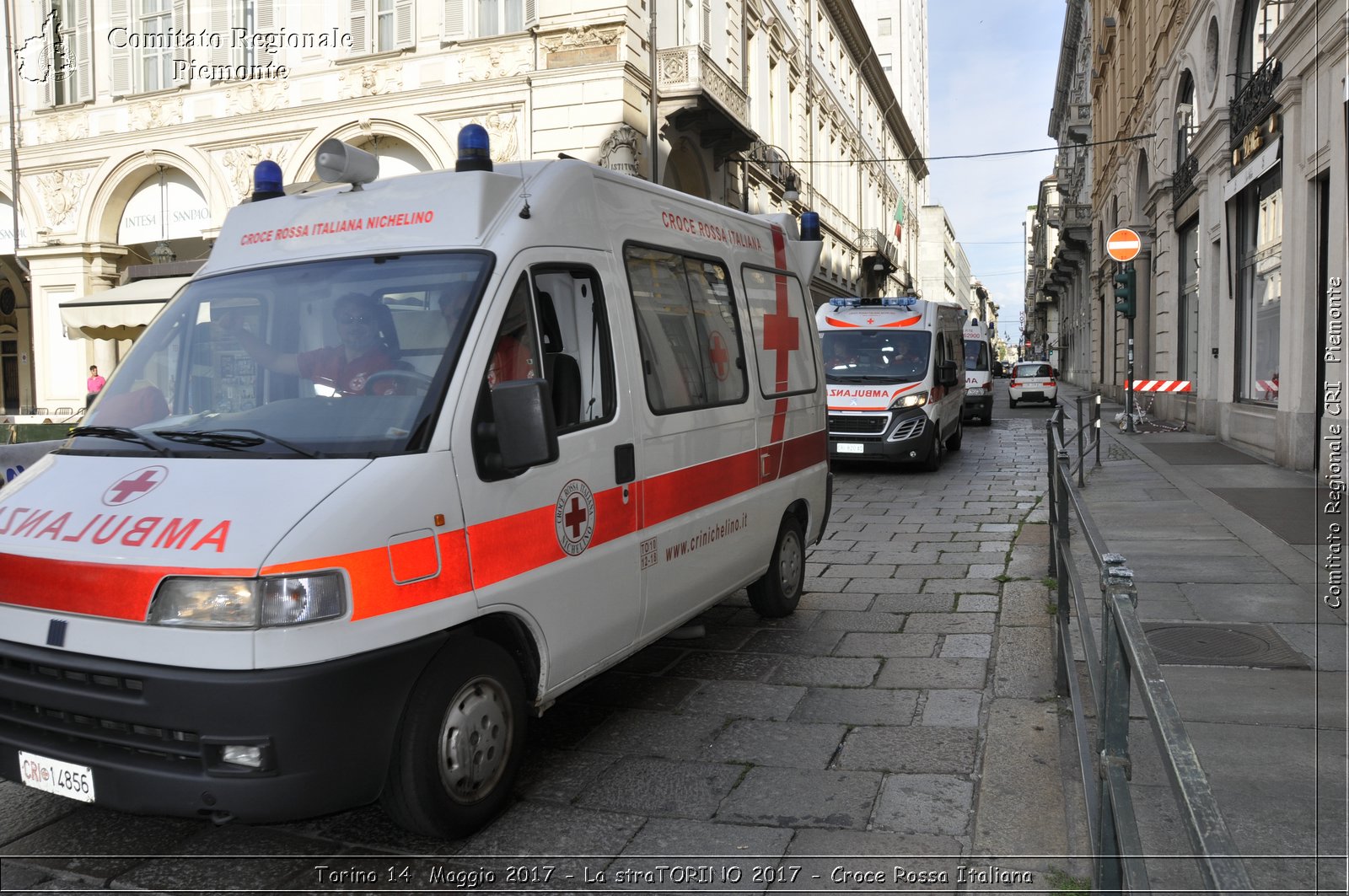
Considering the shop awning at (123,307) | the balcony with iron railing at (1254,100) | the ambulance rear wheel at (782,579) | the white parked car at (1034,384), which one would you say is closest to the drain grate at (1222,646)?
the ambulance rear wheel at (782,579)

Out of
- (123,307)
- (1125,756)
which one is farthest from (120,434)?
(123,307)

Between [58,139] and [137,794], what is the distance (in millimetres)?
25219

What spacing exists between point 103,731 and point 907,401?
40.6 ft

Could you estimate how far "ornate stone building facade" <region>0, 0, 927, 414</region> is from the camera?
64.1 ft

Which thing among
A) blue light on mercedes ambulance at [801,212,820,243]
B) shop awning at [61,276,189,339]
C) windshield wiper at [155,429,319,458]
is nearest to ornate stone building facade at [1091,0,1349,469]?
blue light on mercedes ambulance at [801,212,820,243]

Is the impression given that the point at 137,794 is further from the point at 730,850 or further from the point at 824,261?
the point at 824,261

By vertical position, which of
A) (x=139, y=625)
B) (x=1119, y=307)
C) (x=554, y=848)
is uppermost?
(x=1119, y=307)

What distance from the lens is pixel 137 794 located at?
9.99 feet

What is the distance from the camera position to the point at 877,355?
1504 cm

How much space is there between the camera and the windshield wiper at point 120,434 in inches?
141

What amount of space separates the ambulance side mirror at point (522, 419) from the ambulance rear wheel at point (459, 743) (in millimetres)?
649

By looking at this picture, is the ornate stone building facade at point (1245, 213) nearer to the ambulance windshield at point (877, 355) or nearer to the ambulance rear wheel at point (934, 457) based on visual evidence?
the ambulance rear wheel at point (934, 457)

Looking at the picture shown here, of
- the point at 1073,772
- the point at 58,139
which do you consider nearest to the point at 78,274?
the point at 58,139

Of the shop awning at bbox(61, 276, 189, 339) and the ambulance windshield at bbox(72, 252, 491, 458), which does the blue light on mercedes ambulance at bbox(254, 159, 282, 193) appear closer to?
the ambulance windshield at bbox(72, 252, 491, 458)
